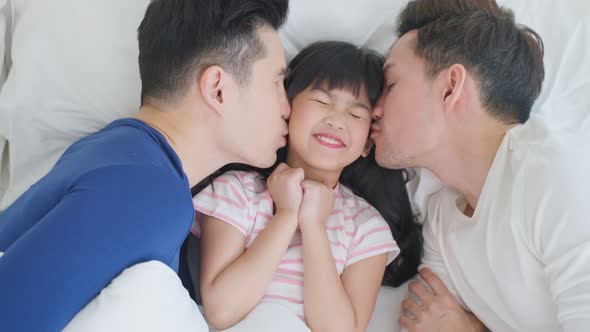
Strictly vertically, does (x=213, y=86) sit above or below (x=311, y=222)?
A: above

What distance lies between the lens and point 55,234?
757 mm

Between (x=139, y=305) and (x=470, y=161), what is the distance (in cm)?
81

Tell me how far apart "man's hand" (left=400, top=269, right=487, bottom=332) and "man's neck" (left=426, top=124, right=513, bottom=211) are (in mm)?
222

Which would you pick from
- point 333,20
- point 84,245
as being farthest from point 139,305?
point 333,20

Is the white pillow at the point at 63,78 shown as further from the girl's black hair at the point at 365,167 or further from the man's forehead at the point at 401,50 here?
the man's forehead at the point at 401,50

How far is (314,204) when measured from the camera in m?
1.22

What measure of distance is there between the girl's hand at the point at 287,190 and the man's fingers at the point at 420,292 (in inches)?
14.9

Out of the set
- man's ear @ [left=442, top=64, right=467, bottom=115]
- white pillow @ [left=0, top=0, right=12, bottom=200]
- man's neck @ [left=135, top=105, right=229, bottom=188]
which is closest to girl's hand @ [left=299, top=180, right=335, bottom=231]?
man's neck @ [left=135, top=105, right=229, bottom=188]

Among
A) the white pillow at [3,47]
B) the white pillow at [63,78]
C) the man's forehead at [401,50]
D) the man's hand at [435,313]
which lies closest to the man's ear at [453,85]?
the man's forehead at [401,50]

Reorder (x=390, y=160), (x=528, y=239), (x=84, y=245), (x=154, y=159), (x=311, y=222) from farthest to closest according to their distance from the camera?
(x=390, y=160), (x=311, y=222), (x=528, y=239), (x=154, y=159), (x=84, y=245)

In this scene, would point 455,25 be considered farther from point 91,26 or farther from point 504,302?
point 91,26

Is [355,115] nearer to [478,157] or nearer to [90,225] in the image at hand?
[478,157]

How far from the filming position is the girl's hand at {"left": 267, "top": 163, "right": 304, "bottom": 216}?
1.21 meters

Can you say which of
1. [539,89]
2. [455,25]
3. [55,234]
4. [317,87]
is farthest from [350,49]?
[55,234]
